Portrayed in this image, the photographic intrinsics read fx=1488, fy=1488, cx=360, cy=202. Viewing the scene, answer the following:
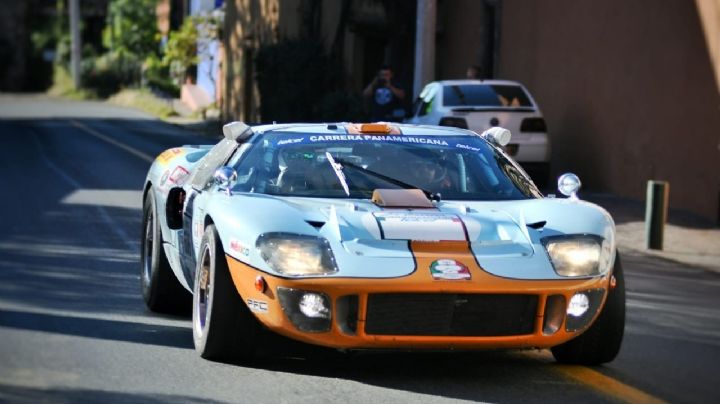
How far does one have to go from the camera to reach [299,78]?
1345 inches

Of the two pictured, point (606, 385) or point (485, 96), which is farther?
point (485, 96)

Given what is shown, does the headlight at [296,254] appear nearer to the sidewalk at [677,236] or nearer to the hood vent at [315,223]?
the hood vent at [315,223]

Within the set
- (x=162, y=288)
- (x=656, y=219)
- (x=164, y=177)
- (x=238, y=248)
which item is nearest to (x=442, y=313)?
(x=238, y=248)

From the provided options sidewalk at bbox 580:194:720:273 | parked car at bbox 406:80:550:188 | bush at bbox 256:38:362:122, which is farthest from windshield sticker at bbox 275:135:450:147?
bush at bbox 256:38:362:122

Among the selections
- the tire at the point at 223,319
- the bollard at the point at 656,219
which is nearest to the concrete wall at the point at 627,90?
the bollard at the point at 656,219

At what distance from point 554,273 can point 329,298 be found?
1.07 m

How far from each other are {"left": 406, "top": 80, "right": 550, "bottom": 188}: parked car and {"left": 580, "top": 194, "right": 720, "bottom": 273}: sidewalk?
1.97 meters

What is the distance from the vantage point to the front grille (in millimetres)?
6730

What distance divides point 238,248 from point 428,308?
3.16ft

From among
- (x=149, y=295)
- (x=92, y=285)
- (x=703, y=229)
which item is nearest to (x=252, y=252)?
(x=149, y=295)

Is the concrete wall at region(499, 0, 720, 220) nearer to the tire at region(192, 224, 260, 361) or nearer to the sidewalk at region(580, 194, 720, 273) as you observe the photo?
the sidewalk at region(580, 194, 720, 273)

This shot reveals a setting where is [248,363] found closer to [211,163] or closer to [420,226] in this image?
[420,226]

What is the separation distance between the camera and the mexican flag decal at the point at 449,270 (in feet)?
22.1

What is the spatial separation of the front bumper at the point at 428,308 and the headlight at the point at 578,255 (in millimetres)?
90
